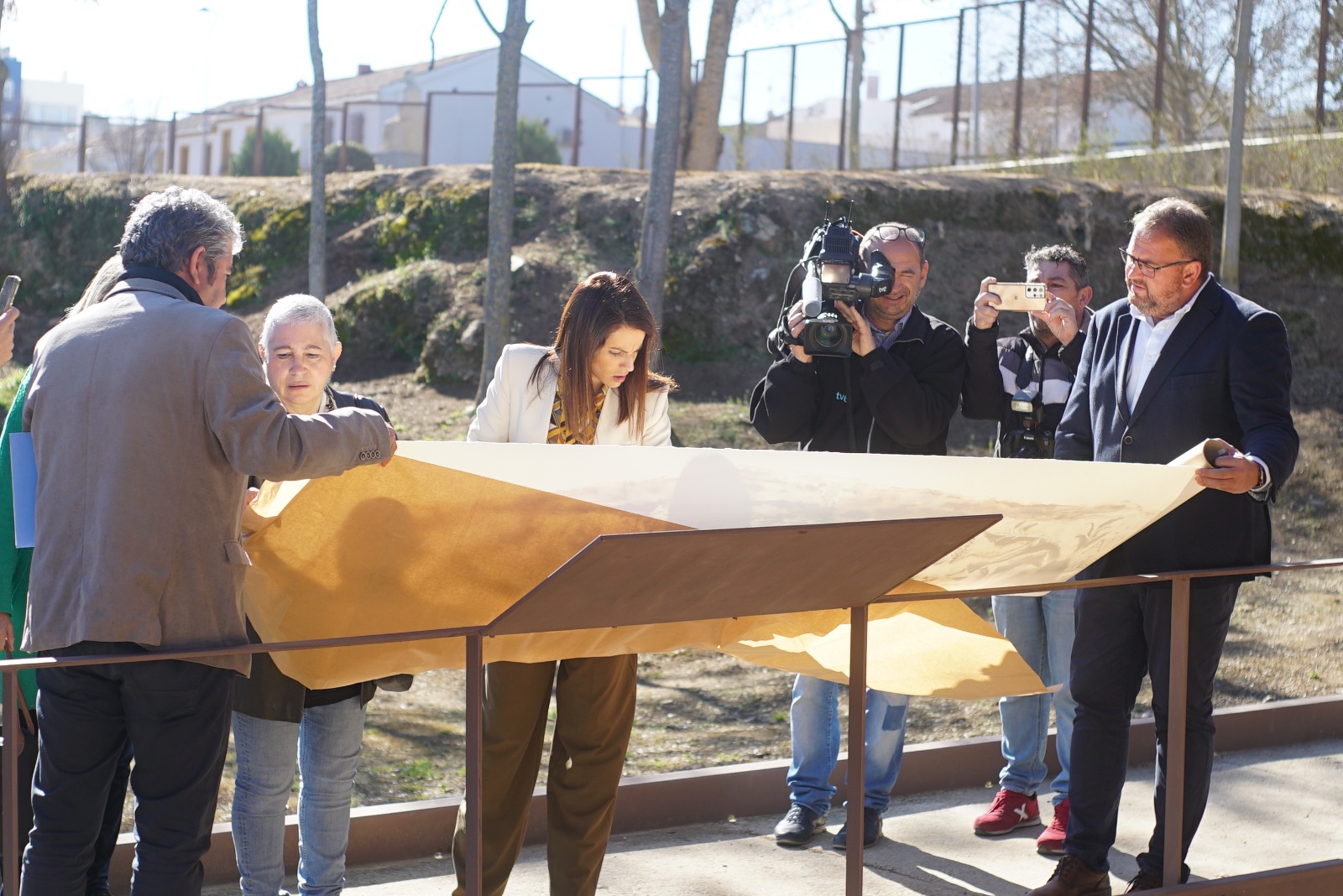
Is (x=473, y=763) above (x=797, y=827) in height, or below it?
above

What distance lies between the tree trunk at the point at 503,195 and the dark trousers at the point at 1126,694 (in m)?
7.77

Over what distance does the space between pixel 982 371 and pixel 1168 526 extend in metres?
1.00

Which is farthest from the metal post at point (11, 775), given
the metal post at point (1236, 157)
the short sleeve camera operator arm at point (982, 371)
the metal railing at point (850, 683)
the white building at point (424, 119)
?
the white building at point (424, 119)

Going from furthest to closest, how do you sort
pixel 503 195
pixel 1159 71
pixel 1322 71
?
1. pixel 1159 71
2. pixel 1322 71
3. pixel 503 195

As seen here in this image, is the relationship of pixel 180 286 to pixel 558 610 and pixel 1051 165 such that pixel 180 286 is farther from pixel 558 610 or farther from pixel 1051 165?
pixel 1051 165

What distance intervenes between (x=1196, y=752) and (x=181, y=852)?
2.47 m

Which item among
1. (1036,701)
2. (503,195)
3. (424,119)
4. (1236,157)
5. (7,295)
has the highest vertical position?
(424,119)

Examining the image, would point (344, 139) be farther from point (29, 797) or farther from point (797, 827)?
point (29, 797)

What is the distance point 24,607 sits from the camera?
311cm

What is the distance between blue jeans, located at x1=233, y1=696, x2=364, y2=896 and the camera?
3219 millimetres

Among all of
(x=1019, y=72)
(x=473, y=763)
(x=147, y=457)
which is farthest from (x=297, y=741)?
(x=1019, y=72)

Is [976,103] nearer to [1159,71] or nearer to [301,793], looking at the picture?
[1159,71]

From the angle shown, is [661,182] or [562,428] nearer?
[562,428]

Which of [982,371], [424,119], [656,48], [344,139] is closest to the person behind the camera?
[982,371]
